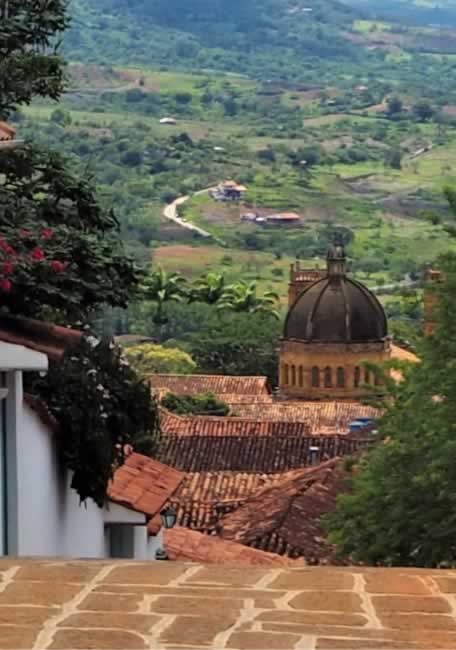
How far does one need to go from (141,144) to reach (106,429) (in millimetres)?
180851

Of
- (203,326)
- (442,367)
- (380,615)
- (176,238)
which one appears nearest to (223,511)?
(442,367)

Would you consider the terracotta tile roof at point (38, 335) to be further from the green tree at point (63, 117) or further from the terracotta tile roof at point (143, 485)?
the green tree at point (63, 117)

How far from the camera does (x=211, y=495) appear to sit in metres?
25.1

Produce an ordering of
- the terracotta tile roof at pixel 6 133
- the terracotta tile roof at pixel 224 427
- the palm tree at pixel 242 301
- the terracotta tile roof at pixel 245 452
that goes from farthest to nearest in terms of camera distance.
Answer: the palm tree at pixel 242 301 → the terracotta tile roof at pixel 224 427 → the terracotta tile roof at pixel 245 452 → the terracotta tile roof at pixel 6 133

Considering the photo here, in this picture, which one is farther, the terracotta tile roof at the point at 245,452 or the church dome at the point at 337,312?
the church dome at the point at 337,312

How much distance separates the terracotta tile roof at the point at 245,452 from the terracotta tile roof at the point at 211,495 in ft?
11.2

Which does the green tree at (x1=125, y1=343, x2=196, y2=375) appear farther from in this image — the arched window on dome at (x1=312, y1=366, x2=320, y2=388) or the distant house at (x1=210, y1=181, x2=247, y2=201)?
the distant house at (x1=210, y1=181, x2=247, y2=201)

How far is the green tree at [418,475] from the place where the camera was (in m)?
13.5

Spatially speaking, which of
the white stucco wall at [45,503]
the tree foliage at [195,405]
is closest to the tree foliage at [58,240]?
the white stucco wall at [45,503]

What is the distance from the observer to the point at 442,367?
560 inches

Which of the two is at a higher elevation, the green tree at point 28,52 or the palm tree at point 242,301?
the green tree at point 28,52

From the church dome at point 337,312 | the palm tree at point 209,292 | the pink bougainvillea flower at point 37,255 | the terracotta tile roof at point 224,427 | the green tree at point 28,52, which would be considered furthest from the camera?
the palm tree at point 209,292

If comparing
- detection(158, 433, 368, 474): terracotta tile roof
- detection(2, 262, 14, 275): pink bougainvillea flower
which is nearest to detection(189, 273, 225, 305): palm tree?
detection(158, 433, 368, 474): terracotta tile roof

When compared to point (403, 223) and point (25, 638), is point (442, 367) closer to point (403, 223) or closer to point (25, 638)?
point (25, 638)
